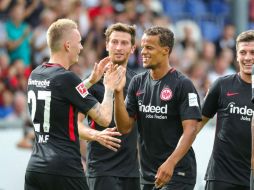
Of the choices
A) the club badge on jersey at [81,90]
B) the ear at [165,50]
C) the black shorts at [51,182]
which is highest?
the ear at [165,50]

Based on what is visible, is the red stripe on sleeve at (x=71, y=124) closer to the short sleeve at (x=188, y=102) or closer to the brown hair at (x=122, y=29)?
the short sleeve at (x=188, y=102)

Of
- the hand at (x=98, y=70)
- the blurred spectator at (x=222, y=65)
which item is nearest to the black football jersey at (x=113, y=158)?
the hand at (x=98, y=70)

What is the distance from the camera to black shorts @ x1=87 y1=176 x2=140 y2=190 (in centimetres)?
832

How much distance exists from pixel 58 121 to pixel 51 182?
1.73ft

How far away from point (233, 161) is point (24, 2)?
6.80 meters

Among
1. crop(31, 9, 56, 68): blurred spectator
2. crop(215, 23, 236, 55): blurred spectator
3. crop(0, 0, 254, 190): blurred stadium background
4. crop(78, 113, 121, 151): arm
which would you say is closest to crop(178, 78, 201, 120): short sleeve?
crop(78, 113, 121, 151): arm

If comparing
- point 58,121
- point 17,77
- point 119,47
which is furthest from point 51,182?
point 17,77

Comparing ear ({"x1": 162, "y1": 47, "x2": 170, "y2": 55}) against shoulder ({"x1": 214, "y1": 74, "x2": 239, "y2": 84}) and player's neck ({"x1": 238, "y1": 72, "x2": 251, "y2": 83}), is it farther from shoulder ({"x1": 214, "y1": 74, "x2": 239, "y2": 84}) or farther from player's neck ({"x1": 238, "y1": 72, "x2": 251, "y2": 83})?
player's neck ({"x1": 238, "y1": 72, "x2": 251, "y2": 83})

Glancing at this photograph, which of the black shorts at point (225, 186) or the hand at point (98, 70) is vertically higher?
the hand at point (98, 70)

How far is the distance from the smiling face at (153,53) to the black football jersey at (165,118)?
0.16m

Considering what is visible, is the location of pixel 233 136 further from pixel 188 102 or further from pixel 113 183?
pixel 113 183

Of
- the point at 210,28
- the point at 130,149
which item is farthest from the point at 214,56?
the point at 130,149

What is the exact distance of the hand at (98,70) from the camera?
807 centimetres

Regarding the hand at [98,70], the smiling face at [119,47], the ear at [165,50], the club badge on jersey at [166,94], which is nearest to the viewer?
the club badge on jersey at [166,94]
